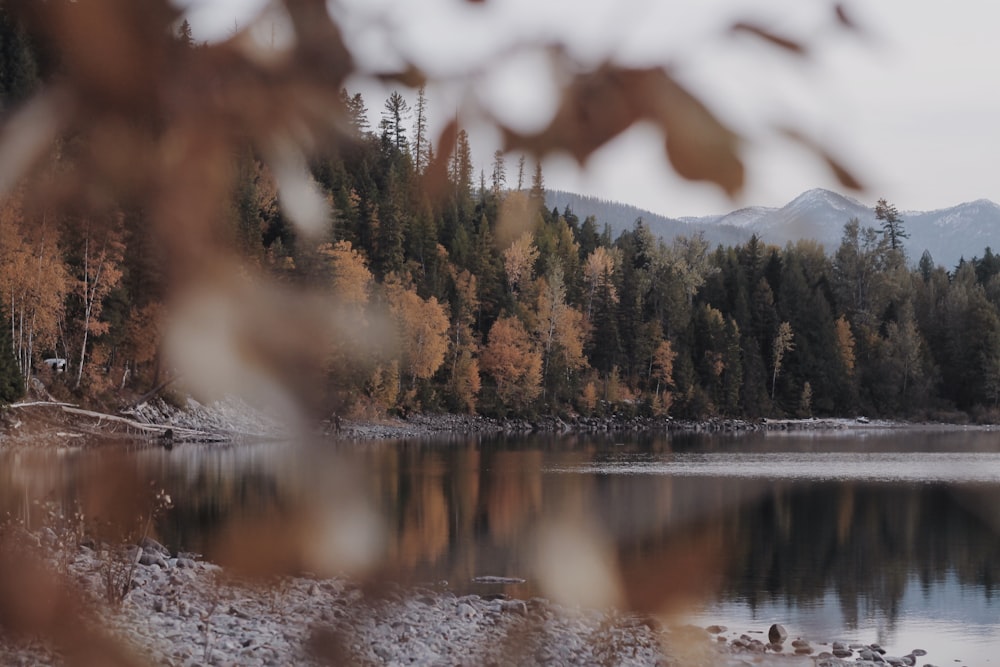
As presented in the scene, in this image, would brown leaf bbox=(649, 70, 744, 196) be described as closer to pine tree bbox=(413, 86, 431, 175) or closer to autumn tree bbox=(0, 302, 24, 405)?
pine tree bbox=(413, 86, 431, 175)

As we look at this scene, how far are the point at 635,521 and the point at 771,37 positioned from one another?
571 inches

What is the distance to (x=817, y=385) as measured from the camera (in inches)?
2459

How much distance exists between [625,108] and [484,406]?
49.1 metres

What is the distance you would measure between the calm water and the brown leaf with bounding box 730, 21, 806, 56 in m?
0.42

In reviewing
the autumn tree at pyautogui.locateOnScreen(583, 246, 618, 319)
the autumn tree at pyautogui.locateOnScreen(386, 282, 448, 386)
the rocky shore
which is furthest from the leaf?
the rocky shore

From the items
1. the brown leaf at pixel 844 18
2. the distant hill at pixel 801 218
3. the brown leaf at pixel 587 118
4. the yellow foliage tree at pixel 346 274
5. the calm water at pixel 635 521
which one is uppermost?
the brown leaf at pixel 844 18

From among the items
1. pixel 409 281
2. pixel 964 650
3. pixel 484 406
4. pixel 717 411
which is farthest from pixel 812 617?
pixel 717 411

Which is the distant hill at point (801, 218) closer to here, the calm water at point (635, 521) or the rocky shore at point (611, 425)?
the calm water at point (635, 521)

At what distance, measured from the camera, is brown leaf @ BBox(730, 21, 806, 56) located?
0.71 m

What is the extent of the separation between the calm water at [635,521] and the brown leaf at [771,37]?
42 cm

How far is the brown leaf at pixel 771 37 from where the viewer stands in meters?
0.71

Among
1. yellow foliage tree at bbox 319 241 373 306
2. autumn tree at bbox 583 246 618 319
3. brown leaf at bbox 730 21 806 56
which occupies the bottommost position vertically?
yellow foliage tree at bbox 319 241 373 306

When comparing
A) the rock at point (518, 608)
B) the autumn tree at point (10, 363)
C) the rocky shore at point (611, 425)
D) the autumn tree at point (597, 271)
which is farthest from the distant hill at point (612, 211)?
the rocky shore at point (611, 425)

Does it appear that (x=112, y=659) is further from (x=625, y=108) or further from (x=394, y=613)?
(x=625, y=108)
